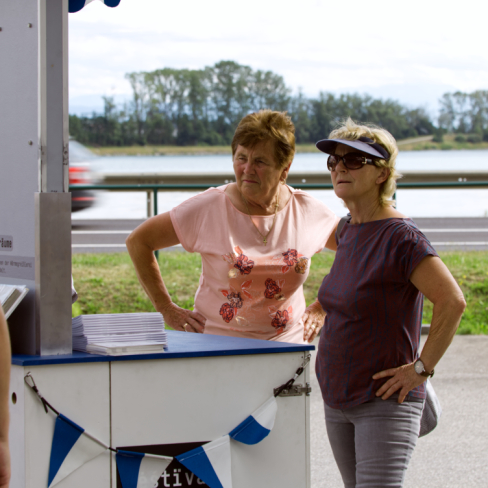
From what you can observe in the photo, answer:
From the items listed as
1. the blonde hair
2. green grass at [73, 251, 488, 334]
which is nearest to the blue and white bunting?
the blonde hair

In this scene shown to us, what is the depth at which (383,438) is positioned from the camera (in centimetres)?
244

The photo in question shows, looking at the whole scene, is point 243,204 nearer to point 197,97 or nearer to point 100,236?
point 100,236

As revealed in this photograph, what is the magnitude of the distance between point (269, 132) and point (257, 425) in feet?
4.73

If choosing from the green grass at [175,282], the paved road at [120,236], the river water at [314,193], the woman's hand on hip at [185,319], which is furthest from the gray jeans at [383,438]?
the paved road at [120,236]

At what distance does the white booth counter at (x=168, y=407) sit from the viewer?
2291 millimetres

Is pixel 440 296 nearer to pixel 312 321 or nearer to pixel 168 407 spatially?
pixel 168 407

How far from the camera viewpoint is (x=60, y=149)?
2428 mm

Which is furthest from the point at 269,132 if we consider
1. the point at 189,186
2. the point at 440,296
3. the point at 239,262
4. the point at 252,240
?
the point at 189,186

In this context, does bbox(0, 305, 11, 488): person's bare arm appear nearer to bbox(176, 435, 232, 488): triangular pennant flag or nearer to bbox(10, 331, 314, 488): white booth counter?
bbox(10, 331, 314, 488): white booth counter

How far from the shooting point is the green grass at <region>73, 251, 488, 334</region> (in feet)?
28.5

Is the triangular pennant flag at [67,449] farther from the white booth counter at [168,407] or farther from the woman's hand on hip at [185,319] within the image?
the woman's hand on hip at [185,319]

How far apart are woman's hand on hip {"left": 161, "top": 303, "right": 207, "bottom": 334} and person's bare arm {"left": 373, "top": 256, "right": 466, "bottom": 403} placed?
44.7 inches

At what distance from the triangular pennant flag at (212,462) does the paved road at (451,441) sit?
78.5 inches

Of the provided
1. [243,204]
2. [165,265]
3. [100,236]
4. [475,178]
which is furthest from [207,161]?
[243,204]
